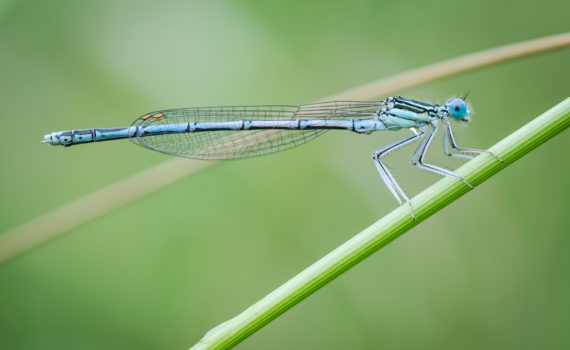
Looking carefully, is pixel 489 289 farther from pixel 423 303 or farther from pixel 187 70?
pixel 187 70

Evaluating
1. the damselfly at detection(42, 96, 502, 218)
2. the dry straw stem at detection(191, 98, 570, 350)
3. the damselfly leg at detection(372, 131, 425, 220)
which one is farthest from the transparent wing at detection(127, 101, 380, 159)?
the dry straw stem at detection(191, 98, 570, 350)

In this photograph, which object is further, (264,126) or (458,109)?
(264,126)

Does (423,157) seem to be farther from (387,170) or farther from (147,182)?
(147,182)

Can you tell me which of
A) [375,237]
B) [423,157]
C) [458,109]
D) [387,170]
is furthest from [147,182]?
[458,109]

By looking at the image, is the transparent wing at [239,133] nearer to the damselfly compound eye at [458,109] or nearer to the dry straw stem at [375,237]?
the damselfly compound eye at [458,109]

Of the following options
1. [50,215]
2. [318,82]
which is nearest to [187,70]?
[318,82]
